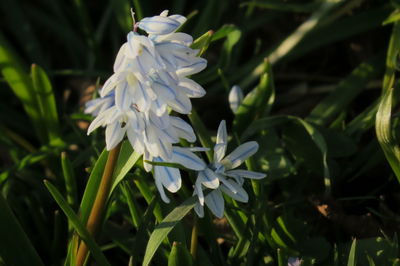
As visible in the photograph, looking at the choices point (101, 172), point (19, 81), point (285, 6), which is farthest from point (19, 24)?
point (101, 172)

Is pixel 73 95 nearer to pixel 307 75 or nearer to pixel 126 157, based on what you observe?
pixel 307 75

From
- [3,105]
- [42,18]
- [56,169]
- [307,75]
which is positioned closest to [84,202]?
[56,169]

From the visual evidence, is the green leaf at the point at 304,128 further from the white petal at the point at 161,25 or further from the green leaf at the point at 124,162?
the white petal at the point at 161,25

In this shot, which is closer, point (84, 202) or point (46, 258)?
point (84, 202)

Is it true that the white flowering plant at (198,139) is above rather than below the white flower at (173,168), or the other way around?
below

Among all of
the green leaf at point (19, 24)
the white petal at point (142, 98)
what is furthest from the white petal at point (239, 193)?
the green leaf at point (19, 24)

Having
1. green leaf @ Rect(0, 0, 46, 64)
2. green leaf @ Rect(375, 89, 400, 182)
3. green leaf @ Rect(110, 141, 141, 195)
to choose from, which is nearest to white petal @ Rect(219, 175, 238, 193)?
green leaf @ Rect(110, 141, 141, 195)

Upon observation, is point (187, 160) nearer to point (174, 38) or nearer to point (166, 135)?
point (166, 135)
